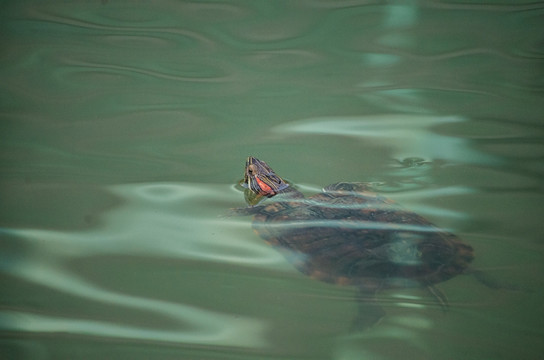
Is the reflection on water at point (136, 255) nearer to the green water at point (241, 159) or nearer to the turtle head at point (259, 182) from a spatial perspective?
the green water at point (241, 159)

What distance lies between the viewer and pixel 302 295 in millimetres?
1729

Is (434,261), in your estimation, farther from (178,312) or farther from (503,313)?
(178,312)

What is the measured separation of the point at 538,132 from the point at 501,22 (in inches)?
63.0

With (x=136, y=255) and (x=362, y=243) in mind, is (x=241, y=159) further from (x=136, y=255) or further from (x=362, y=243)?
(x=362, y=243)

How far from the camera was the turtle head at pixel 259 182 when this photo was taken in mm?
2221

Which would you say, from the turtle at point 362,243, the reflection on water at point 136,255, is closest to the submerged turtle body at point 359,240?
the turtle at point 362,243

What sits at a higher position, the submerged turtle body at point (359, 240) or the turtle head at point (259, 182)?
the turtle head at point (259, 182)

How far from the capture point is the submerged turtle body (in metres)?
1.65

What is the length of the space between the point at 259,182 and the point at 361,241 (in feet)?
2.12

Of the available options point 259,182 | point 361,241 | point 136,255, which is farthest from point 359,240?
point 136,255

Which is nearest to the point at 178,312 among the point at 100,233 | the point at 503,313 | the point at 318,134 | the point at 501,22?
the point at 100,233

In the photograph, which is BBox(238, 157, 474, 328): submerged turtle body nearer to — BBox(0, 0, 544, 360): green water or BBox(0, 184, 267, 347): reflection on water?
BBox(0, 0, 544, 360): green water

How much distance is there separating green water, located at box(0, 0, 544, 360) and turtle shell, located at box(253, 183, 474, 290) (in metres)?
0.08

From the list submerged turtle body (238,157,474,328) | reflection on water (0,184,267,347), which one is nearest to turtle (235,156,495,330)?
submerged turtle body (238,157,474,328)
